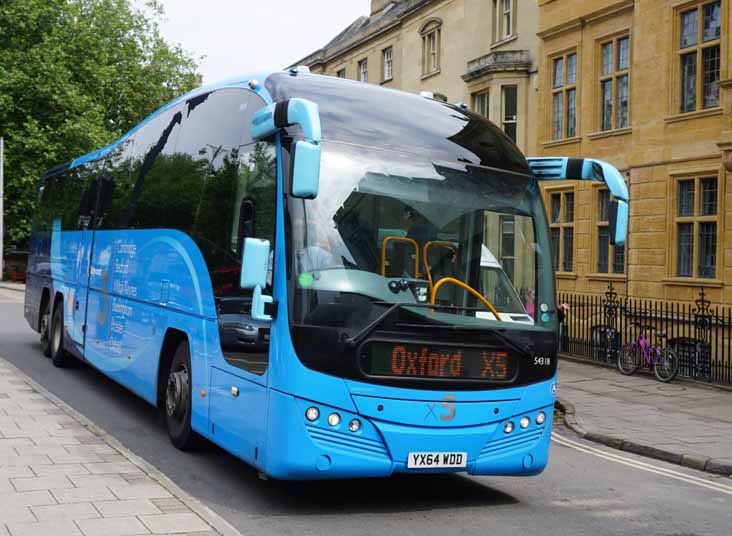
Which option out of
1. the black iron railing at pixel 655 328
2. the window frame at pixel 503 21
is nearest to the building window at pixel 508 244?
the black iron railing at pixel 655 328

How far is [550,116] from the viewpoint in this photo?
84.8 ft

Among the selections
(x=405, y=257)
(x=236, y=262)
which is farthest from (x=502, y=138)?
(x=236, y=262)

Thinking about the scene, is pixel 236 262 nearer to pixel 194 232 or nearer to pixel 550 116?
pixel 194 232

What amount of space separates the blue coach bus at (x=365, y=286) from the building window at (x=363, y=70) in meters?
31.9

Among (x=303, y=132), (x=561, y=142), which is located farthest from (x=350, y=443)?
(x=561, y=142)

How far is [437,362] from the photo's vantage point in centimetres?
703

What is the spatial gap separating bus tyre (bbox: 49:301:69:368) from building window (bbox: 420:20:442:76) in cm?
2076

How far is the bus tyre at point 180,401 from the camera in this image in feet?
29.6

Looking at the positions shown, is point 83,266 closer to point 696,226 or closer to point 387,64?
point 696,226

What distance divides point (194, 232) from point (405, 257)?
2.73 m

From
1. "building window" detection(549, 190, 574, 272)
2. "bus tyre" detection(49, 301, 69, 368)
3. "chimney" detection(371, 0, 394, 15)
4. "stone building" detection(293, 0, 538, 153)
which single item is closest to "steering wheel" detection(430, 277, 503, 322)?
"bus tyre" detection(49, 301, 69, 368)

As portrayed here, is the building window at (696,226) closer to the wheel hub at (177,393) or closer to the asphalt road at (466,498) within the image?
the asphalt road at (466,498)

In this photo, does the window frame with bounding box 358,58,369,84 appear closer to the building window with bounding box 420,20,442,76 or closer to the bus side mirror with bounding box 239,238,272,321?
the building window with bounding box 420,20,442,76

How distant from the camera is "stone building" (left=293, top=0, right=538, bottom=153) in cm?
2783
